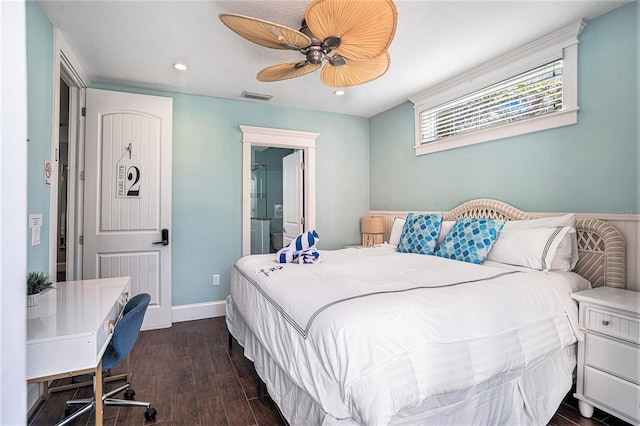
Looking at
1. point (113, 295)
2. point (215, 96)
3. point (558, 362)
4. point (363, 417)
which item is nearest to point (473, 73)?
point (558, 362)

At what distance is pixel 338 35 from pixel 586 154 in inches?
78.4

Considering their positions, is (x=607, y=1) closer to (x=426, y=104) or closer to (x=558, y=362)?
(x=426, y=104)

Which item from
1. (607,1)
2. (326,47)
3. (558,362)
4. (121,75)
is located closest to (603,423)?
(558,362)

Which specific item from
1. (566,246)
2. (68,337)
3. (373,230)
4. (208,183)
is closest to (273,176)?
(208,183)

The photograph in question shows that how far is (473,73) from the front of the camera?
10.1 feet

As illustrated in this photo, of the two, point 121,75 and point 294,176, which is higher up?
point 121,75

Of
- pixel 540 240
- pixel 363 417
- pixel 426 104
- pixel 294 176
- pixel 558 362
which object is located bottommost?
pixel 558 362

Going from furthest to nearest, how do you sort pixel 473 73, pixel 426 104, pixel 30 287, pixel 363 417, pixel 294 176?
pixel 294 176
pixel 426 104
pixel 473 73
pixel 30 287
pixel 363 417

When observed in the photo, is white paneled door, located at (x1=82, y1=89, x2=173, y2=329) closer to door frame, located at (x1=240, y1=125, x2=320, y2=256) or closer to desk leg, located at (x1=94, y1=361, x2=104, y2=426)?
door frame, located at (x1=240, y1=125, x2=320, y2=256)

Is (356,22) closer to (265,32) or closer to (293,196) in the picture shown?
(265,32)

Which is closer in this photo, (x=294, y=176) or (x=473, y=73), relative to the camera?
(x=473, y=73)

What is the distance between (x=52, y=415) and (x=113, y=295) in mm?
920

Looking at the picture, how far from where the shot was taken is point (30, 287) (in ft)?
5.34

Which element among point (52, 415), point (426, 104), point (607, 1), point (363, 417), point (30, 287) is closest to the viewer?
point (363, 417)
